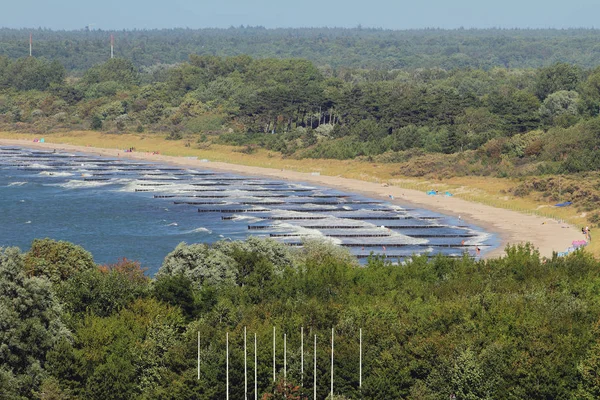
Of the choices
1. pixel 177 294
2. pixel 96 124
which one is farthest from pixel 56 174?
pixel 177 294

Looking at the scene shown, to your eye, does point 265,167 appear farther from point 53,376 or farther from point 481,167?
point 53,376

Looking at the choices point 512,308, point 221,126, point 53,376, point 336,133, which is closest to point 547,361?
point 512,308

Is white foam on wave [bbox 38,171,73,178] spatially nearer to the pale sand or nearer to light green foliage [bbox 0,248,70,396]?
the pale sand

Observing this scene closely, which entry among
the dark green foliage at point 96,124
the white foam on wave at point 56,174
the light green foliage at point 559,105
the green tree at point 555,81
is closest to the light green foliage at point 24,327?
the white foam on wave at point 56,174

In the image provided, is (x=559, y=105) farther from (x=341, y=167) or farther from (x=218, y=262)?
(x=218, y=262)

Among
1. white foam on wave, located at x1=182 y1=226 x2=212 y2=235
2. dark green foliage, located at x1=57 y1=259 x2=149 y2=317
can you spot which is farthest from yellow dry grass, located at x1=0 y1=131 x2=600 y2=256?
dark green foliage, located at x1=57 y1=259 x2=149 y2=317

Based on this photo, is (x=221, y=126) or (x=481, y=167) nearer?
(x=481, y=167)
